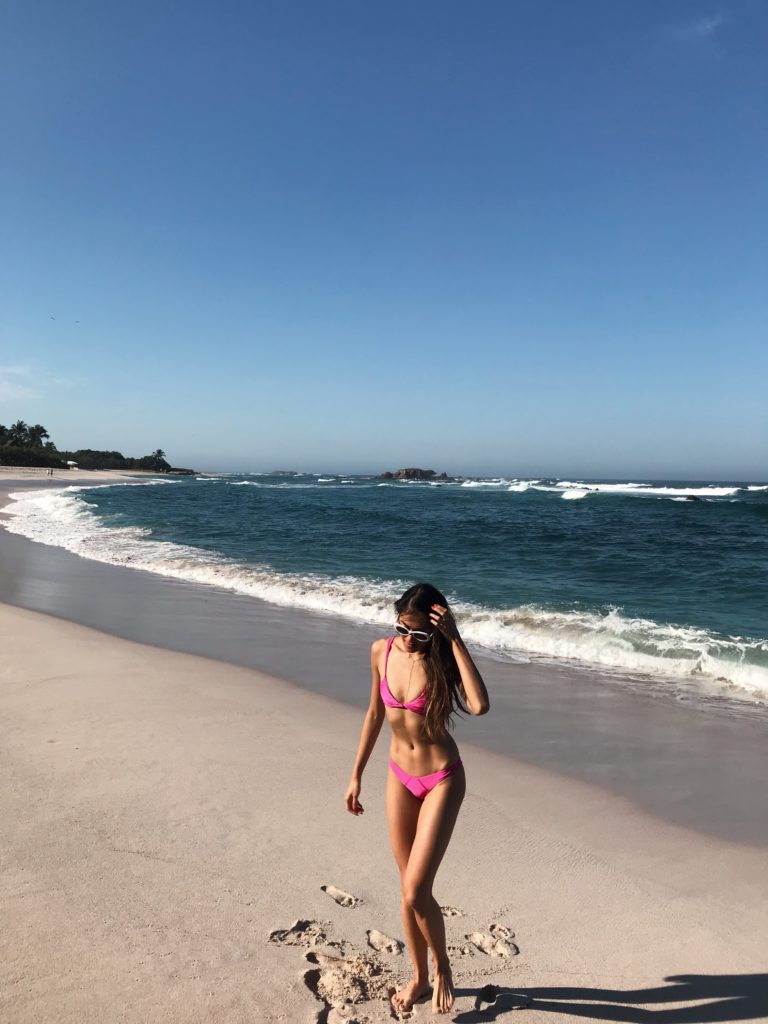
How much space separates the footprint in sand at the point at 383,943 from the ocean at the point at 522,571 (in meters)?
5.40

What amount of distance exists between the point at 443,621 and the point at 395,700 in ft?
1.36

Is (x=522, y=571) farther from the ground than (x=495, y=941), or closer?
farther from the ground

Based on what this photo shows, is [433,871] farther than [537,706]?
No

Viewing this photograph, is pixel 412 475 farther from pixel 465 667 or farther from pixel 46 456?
pixel 465 667

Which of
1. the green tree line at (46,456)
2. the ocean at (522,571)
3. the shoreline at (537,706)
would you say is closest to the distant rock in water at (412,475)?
the green tree line at (46,456)

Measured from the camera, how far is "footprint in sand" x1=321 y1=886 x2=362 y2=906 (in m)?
3.42

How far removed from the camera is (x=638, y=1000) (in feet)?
9.40

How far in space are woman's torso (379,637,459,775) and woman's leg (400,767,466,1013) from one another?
0.10 meters

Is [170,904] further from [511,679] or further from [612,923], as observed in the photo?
[511,679]

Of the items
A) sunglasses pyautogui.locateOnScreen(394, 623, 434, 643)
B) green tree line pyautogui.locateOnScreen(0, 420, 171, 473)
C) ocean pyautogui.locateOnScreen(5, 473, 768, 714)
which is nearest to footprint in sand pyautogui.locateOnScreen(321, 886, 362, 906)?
sunglasses pyautogui.locateOnScreen(394, 623, 434, 643)

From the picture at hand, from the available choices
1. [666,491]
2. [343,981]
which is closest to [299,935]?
[343,981]

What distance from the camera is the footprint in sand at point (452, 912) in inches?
132

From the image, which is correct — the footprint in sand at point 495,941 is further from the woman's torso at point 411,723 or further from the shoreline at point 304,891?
the woman's torso at point 411,723

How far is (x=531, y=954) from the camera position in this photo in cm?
309
